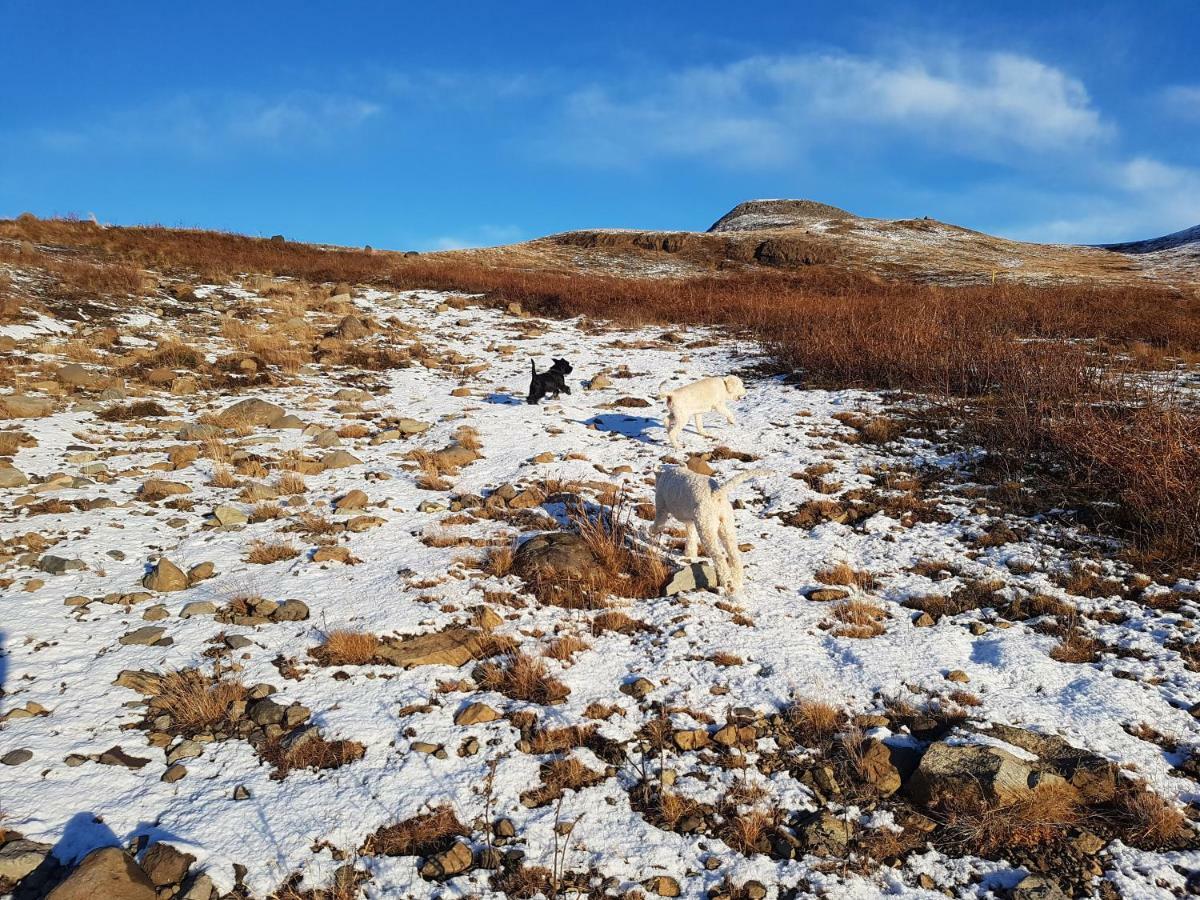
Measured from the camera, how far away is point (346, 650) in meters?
5.21

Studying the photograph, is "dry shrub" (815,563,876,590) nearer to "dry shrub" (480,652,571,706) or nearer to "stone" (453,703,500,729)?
"dry shrub" (480,652,571,706)

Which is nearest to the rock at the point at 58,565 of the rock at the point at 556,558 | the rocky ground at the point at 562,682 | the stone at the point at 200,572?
the rocky ground at the point at 562,682

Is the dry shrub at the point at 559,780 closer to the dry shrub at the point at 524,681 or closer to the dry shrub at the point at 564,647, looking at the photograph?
the dry shrub at the point at 524,681

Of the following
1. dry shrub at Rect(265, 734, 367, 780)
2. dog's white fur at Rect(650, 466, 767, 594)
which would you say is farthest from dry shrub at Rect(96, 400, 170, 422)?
dog's white fur at Rect(650, 466, 767, 594)

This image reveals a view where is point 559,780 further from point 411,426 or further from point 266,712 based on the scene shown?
point 411,426

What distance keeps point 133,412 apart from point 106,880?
34.8 feet

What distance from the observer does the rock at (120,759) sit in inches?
160

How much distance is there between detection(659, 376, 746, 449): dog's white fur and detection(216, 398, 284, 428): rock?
7.38 metres

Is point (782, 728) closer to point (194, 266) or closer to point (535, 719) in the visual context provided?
point (535, 719)

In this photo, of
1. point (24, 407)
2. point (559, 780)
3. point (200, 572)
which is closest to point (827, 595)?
point (559, 780)

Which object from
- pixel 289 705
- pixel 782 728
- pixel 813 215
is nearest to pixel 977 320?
pixel 782 728

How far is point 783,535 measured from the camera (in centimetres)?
768

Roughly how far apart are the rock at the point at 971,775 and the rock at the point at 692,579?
8.92 ft

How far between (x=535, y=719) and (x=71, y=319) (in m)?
18.2
